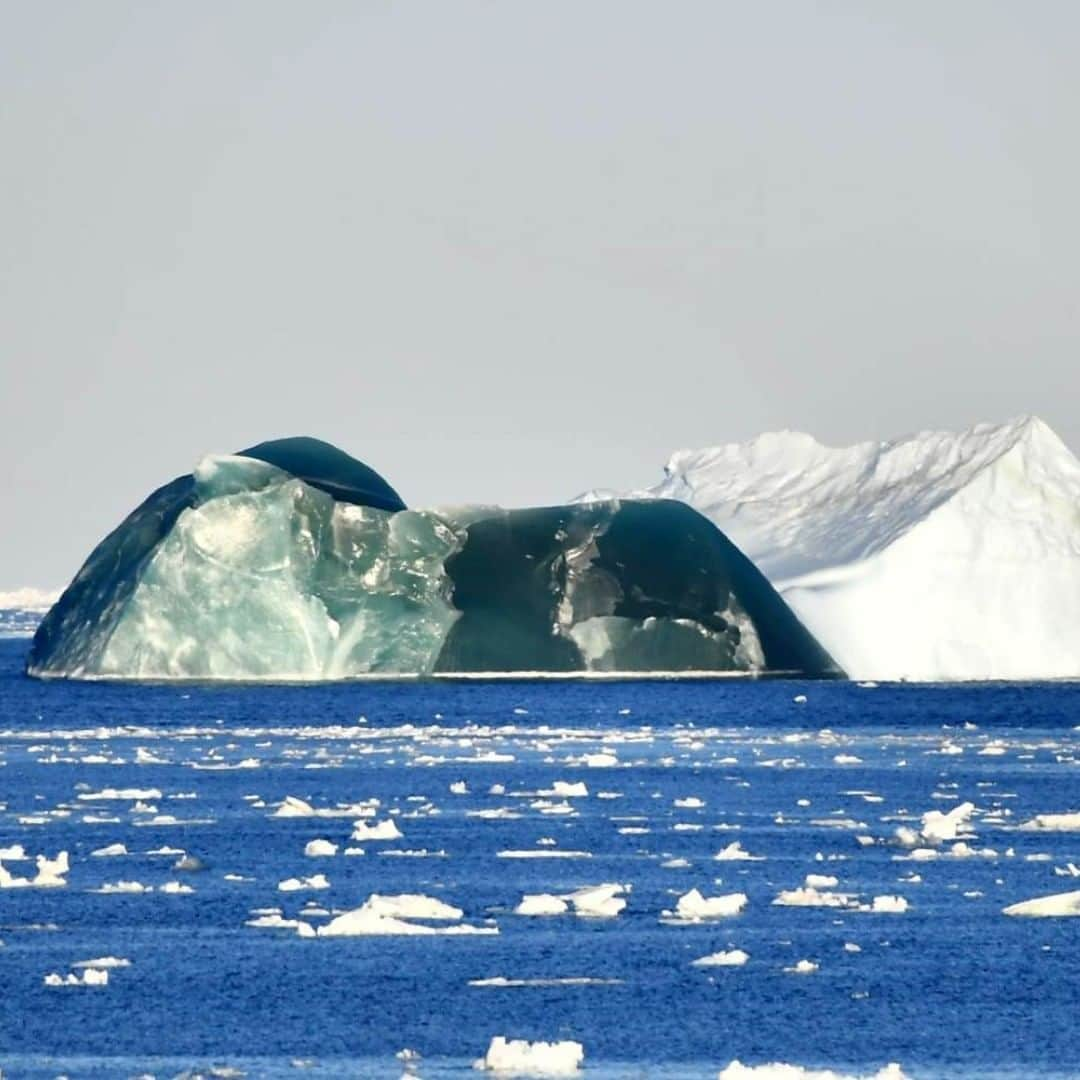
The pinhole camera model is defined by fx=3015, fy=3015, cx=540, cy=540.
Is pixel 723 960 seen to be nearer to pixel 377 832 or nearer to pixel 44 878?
pixel 44 878

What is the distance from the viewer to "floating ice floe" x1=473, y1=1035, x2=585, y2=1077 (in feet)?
72.2

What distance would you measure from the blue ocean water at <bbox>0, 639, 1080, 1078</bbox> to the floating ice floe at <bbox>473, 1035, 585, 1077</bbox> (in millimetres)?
263

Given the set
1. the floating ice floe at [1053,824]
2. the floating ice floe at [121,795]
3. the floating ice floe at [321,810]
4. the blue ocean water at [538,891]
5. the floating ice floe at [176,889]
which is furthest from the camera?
the floating ice floe at [121,795]

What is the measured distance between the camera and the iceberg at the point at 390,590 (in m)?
67.8

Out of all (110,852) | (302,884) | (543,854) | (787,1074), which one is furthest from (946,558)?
(787,1074)

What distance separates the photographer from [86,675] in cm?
7256

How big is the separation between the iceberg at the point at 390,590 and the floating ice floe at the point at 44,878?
33574 mm

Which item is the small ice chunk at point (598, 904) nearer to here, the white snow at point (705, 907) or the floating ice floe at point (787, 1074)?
the white snow at point (705, 907)

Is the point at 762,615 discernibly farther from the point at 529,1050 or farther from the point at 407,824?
the point at 529,1050

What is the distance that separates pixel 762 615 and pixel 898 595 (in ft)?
10.9

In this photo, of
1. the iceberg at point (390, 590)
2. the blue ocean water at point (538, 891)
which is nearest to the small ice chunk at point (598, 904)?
the blue ocean water at point (538, 891)

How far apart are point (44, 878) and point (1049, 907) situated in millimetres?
10725

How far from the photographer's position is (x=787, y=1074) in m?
21.6

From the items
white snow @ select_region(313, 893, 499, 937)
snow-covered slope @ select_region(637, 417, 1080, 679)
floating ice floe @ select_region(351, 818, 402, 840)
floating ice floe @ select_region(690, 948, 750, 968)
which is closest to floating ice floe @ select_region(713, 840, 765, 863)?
floating ice floe @ select_region(351, 818, 402, 840)
